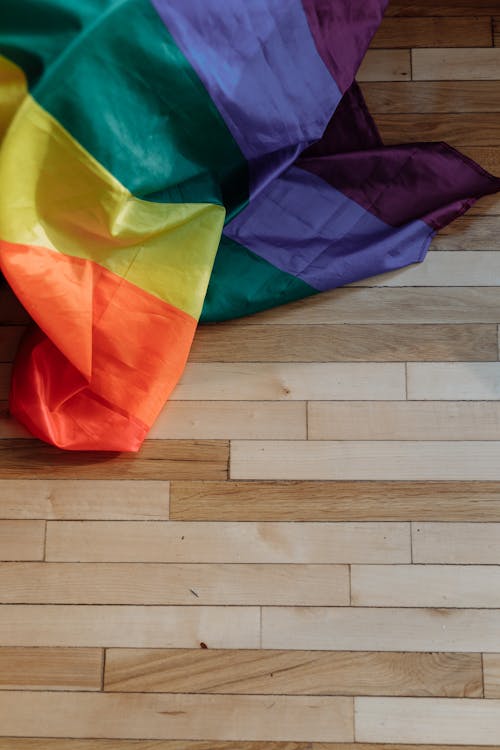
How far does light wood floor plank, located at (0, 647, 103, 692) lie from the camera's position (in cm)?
146

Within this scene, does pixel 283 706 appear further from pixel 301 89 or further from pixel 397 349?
pixel 301 89

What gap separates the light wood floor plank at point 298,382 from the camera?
1.53 meters

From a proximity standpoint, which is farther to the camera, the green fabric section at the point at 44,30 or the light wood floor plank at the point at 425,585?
the light wood floor plank at the point at 425,585

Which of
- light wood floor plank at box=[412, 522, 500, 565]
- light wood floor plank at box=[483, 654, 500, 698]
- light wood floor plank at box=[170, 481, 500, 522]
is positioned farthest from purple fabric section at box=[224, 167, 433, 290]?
light wood floor plank at box=[483, 654, 500, 698]

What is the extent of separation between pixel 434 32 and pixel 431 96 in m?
0.13

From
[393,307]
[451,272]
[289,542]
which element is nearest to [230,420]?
[289,542]

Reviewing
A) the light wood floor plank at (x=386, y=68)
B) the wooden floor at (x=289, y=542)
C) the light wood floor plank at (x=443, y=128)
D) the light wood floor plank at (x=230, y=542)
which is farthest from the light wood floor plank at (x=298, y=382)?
the light wood floor plank at (x=386, y=68)

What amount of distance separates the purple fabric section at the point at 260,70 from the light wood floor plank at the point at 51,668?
2.90 ft

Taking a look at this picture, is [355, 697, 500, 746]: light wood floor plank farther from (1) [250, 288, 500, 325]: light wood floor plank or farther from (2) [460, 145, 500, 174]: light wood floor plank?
(2) [460, 145, 500, 174]: light wood floor plank

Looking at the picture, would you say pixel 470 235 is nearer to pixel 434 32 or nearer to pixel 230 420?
pixel 434 32

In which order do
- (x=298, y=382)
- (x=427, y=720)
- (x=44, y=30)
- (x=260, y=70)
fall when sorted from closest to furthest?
1. (x=44, y=30)
2. (x=260, y=70)
3. (x=427, y=720)
4. (x=298, y=382)

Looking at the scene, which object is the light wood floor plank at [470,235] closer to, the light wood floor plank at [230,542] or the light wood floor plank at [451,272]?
the light wood floor plank at [451,272]

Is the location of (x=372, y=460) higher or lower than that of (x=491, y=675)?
higher

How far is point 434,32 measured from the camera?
64.1 inches
